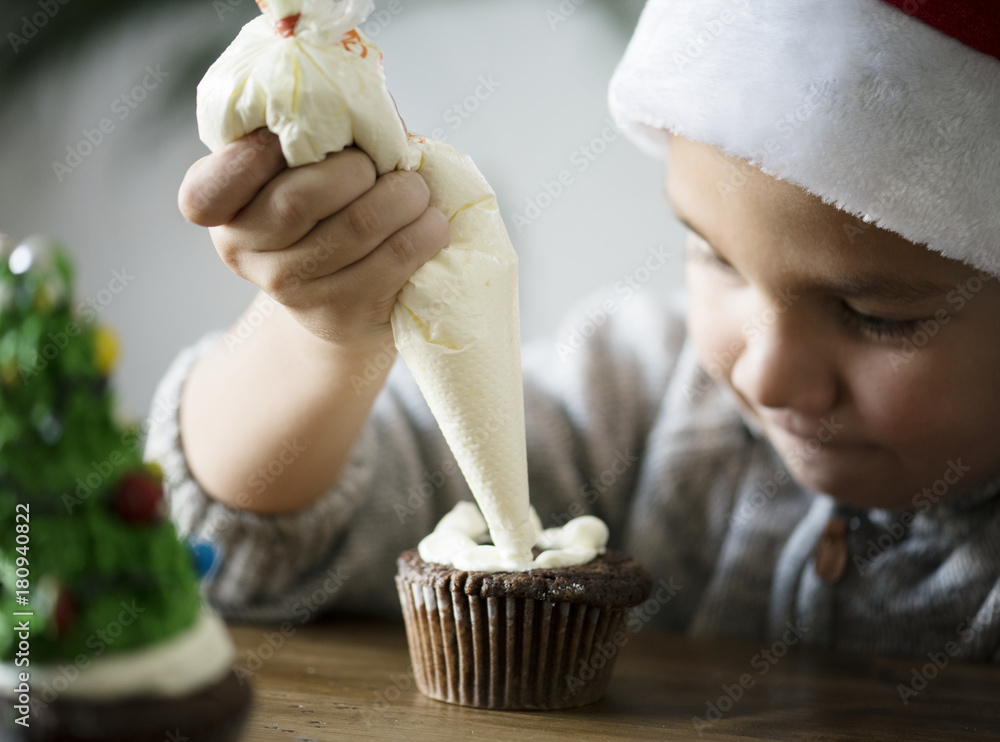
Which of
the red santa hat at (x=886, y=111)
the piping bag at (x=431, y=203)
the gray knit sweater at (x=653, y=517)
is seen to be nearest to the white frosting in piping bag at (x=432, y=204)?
the piping bag at (x=431, y=203)

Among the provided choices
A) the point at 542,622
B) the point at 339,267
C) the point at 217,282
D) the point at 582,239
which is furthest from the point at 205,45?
the point at 542,622

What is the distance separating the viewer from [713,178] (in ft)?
2.63

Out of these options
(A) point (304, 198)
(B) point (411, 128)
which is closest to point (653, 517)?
(A) point (304, 198)

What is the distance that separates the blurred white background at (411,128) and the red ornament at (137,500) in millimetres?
1594

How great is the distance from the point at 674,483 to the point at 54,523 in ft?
2.99

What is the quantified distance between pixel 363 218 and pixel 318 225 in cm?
3

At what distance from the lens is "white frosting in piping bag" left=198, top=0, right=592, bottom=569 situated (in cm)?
55

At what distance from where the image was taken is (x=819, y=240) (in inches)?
29.2

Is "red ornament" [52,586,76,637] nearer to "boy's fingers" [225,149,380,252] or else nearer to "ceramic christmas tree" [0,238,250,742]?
"ceramic christmas tree" [0,238,250,742]

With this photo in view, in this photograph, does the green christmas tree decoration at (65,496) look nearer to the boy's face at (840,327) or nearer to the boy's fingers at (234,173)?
the boy's fingers at (234,173)

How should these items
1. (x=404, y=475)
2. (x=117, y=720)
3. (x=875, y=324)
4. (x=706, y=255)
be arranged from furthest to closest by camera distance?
(x=404, y=475) → (x=706, y=255) → (x=875, y=324) → (x=117, y=720)

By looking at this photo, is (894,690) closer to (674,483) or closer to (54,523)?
(674,483)

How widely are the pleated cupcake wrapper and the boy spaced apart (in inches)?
9.1

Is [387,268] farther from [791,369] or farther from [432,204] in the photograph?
[791,369]
